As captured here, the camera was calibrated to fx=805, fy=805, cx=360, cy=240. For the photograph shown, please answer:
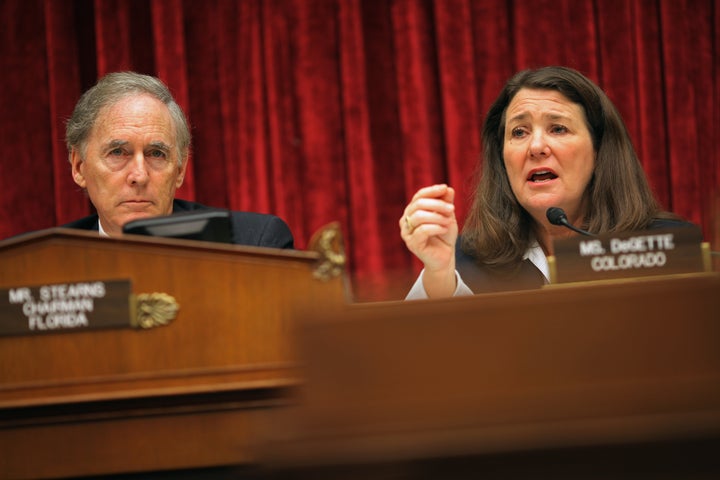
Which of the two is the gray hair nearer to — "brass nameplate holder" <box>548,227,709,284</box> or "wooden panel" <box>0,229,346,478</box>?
"wooden panel" <box>0,229,346,478</box>

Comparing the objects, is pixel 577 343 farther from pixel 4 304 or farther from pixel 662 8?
pixel 662 8

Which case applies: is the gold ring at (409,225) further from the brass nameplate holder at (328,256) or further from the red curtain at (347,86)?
the red curtain at (347,86)

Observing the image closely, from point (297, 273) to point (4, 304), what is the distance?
0.35 meters

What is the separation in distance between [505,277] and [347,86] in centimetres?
166

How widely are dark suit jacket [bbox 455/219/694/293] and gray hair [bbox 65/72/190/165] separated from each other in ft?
2.45

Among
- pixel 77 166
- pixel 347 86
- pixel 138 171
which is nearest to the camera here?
pixel 138 171

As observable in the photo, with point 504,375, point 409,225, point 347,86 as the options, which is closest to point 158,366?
point 504,375

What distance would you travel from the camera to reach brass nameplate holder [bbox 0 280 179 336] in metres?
0.93

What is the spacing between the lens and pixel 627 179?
6.40 ft

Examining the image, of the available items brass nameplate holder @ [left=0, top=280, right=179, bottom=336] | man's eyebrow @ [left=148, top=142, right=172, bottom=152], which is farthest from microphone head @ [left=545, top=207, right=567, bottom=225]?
man's eyebrow @ [left=148, top=142, right=172, bottom=152]

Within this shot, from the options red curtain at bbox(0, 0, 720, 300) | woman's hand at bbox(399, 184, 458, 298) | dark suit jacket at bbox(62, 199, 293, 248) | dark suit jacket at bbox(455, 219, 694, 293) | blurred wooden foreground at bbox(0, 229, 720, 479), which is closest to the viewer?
blurred wooden foreground at bbox(0, 229, 720, 479)

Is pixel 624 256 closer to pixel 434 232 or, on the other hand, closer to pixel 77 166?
pixel 434 232

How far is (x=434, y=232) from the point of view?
1.46 meters

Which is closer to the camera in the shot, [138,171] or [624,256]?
[624,256]
